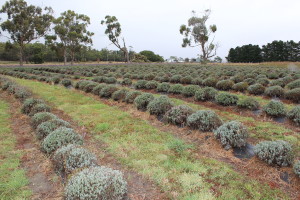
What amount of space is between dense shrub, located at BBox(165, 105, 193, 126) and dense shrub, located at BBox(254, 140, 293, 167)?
2.77 m

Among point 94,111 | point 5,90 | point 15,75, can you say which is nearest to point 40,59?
point 15,75

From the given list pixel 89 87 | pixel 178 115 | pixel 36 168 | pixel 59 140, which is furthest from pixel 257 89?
pixel 36 168

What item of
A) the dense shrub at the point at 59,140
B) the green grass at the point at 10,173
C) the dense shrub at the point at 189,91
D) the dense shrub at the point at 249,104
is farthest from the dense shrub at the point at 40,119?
the dense shrub at the point at 249,104

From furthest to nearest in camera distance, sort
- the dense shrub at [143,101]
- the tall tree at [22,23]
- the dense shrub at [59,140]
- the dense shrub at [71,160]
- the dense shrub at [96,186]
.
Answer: the tall tree at [22,23] < the dense shrub at [143,101] < the dense shrub at [59,140] < the dense shrub at [71,160] < the dense shrub at [96,186]

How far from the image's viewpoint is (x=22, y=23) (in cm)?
4762

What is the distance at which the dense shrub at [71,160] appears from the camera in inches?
165

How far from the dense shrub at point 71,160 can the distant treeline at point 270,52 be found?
210 feet

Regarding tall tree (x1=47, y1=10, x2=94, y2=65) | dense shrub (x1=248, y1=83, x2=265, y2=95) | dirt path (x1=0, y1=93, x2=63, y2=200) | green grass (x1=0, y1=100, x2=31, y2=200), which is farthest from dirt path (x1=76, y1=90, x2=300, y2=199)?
tall tree (x1=47, y1=10, x2=94, y2=65)

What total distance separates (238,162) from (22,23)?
184ft

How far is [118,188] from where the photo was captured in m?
3.53

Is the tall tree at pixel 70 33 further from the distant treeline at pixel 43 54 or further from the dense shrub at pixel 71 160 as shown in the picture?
the dense shrub at pixel 71 160

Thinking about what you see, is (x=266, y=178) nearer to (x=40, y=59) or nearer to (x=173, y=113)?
(x=173, y=113)

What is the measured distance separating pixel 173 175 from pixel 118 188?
1277 mm

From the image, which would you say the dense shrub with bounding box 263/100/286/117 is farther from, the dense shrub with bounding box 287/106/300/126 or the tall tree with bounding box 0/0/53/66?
the tall tree with bounding box 0/0/53/66
